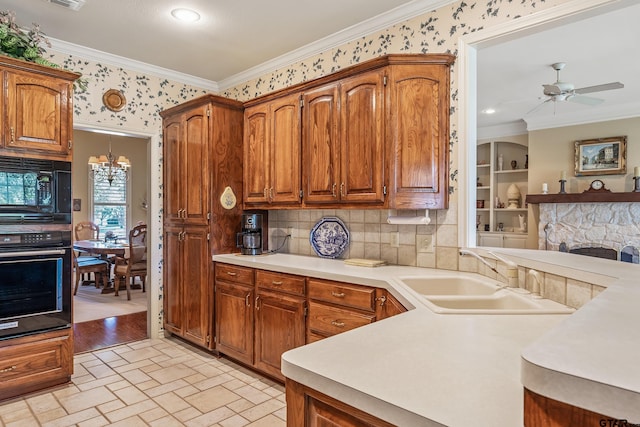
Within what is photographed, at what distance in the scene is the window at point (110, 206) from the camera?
7.77 metres

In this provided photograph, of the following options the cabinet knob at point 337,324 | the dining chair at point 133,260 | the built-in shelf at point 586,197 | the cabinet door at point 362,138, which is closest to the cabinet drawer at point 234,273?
the cabinet knob at point 337,324

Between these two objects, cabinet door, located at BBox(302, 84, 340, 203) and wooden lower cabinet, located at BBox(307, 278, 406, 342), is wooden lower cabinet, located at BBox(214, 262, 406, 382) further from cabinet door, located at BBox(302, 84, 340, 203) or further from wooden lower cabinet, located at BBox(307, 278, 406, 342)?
cabinet door, located at BBox(302, 84, 340, 203)

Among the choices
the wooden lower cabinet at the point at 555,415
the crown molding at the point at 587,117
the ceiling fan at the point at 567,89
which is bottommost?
the wooden lower cabinet at the point at 555,415

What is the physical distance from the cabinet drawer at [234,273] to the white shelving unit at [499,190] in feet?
16.7

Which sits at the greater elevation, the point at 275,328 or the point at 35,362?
the point at 275,328

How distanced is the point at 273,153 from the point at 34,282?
2033 mm

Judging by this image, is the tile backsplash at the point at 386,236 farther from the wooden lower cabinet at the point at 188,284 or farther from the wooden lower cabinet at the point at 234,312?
the wooden lower cabinet at the point at 188,284

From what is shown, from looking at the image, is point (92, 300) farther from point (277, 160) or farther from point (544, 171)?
point (544, 171)

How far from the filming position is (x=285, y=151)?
3189 mm

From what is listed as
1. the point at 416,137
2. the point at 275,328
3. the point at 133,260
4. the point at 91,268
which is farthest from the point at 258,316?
the point at 91,268

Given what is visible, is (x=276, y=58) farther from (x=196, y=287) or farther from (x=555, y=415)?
(x=555, y=415)

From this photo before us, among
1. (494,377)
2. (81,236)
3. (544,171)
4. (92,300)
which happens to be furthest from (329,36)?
(81,236)

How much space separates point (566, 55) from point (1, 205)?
4.96 metres

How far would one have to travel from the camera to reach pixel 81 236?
289 inches
